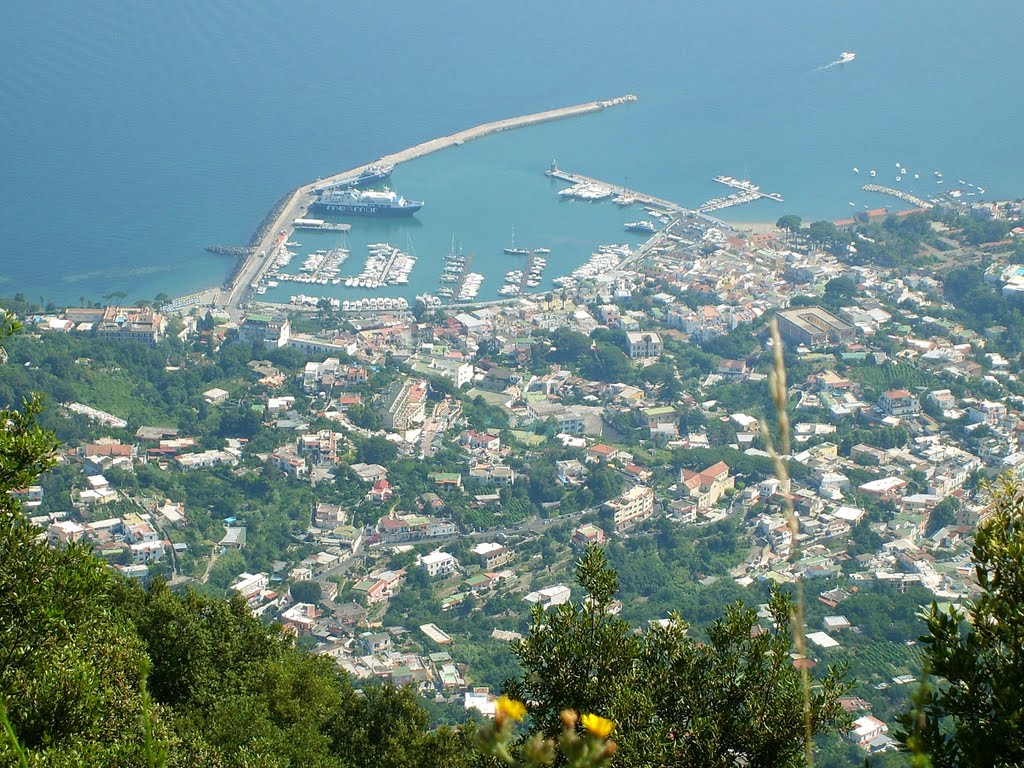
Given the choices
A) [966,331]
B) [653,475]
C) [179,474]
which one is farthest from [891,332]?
[179,474]

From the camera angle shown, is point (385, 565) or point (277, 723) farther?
point (385, 565)

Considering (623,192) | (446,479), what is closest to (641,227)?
(623,192)

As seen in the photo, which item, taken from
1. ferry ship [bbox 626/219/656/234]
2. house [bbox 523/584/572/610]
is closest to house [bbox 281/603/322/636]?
house [bbox 523/584/572/610]

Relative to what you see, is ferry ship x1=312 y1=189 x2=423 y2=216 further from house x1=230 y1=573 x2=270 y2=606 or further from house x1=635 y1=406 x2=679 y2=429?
house x1=230 y1=573 x2=270 y2=606

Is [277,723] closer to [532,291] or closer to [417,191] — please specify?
[532,291]

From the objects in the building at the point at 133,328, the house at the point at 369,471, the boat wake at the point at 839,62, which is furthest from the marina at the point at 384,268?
the boat wake at the point at 839,62

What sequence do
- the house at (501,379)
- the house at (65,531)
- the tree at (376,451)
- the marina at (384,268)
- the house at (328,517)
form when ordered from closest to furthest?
the house at (65,531) → the house at (328,517) → the tree at (376,451) → the house at (501,379) → the marina at (384,268)

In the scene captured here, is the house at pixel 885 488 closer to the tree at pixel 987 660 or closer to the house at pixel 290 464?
the house at pixel 290 464
